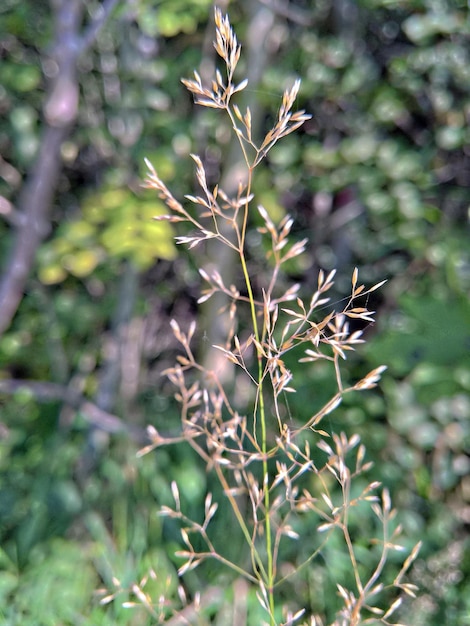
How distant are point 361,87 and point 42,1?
3.01ft

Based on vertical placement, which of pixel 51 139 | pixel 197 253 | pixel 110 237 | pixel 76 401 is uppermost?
pixel 51 139

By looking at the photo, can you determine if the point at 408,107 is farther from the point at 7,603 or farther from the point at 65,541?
the point at 7,603

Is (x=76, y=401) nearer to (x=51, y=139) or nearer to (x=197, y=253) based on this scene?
(x=197, y=253)

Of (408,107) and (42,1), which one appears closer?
(42,1)

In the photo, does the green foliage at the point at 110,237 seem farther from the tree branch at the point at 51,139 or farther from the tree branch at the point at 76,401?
the tree branch at the point at 76,401

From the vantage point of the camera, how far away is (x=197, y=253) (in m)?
1.97

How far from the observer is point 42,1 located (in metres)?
1.77

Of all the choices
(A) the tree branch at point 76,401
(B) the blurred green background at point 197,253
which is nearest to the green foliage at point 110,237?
(B) the blurred green background at point 197,253

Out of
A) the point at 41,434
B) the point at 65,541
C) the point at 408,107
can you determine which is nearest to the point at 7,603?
the point at 65,541

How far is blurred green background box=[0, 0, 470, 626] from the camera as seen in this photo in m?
1.55

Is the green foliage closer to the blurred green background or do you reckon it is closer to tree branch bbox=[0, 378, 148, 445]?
the blurred green background

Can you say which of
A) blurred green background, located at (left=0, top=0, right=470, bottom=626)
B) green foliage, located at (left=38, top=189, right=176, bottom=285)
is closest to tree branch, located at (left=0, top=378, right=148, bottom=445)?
blurred green background, located at (left=0, top=0, right=470, bottom=626)

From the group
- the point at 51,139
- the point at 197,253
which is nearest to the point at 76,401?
the point at 197,253

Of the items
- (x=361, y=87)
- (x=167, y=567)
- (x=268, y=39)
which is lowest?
(x=167, y=567)
